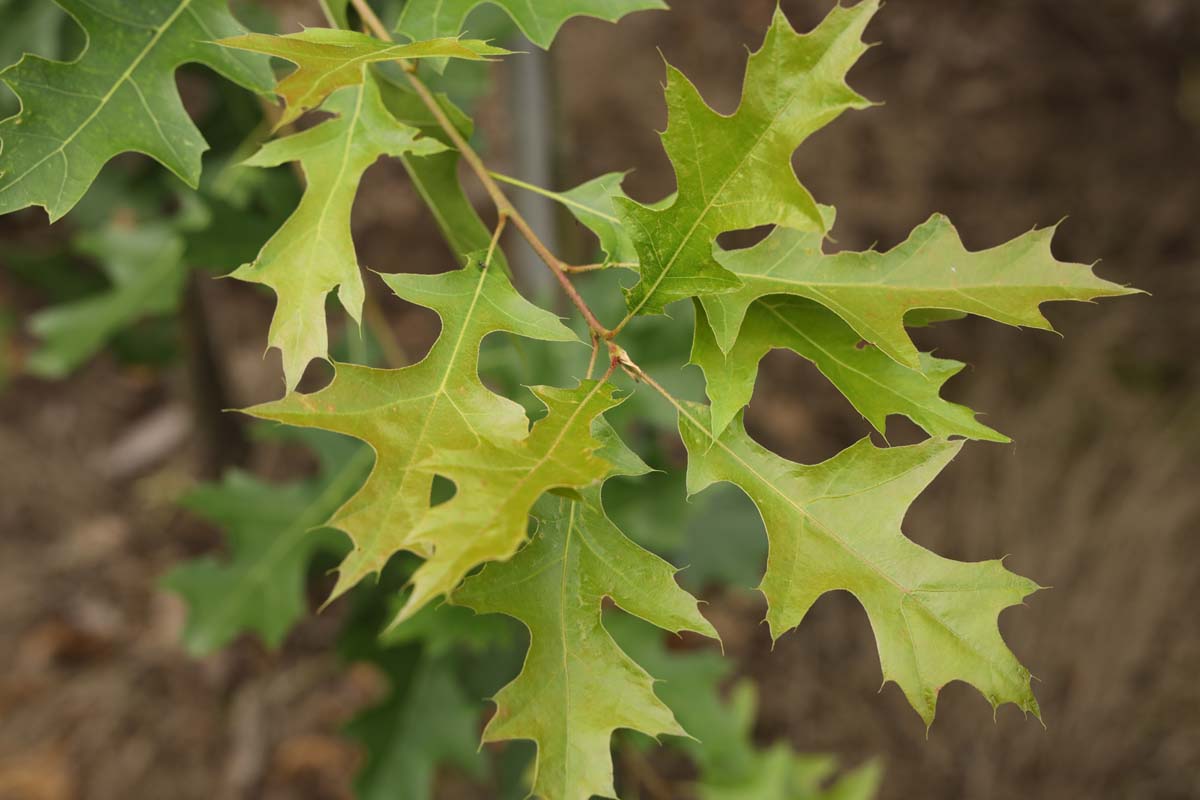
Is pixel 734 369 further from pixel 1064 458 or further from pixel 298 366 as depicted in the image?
pixel 1064 458

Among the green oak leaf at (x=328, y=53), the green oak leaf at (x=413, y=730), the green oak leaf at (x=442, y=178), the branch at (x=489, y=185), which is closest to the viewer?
the green oak leaf at (x=328, y=53)

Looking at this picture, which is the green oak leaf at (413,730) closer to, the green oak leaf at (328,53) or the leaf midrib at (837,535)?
the leaf midrib at (837,535)

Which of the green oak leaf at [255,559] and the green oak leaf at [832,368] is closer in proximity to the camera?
the green oak leaf at [832,368]

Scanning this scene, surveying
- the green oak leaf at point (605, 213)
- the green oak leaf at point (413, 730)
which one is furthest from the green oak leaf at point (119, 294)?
the green oak leaf at point (605, 213)

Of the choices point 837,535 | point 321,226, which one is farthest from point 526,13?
point 837,535

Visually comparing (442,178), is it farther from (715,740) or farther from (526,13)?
(715,740)

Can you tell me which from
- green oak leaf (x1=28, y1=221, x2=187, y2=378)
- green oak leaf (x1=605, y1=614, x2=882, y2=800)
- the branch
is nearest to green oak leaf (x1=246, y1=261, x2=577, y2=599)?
the branch

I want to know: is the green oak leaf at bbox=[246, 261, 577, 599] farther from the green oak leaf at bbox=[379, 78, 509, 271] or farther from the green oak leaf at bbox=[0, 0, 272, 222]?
the green oak leaf at bbox=[0, 0, 272, 222]
